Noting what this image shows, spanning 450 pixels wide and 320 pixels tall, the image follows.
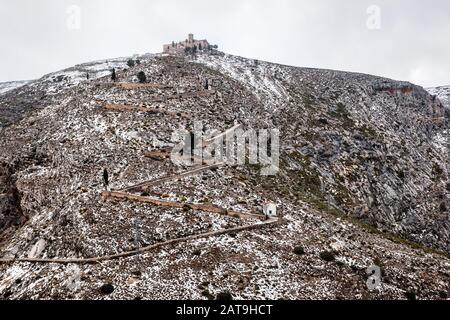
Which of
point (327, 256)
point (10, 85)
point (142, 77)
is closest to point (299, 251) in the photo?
point (327, 256)

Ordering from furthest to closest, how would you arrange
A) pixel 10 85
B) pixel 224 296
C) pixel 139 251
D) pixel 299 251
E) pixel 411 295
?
pixel 10 85 < pixel 299 251 < pixel 139 251 < pixel 411 295 < pixel 224 296

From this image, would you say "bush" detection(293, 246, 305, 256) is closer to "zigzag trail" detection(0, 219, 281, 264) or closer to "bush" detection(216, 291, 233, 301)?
"zigzag trail" detection(0, 219, 281, 264)

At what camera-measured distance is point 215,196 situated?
57.0 meters

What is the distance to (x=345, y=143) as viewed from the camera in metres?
96.0

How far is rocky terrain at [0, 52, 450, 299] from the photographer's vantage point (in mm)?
42562

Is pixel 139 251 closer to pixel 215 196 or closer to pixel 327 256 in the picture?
pixel 215 196

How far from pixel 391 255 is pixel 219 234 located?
20.0m

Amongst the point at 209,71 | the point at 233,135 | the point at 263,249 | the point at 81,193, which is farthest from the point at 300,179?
the point at 209,71

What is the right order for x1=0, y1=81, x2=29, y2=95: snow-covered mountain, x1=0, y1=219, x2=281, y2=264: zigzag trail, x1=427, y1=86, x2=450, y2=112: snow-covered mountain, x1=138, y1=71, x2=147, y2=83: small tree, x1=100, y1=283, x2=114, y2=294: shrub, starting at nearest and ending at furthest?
x1=100, y1=283, x2=114, y2=294: shrub → x1=0, y1=219, x2=281, y2=264: zigzag trail → x1=138, y1=71, x2=147, y2=83: small tree → x1=0, y1=81, x2=29, y2=95: snow-covered mountain → x1=427, y1=86, x2=450, y2=112: snow-covered mountain

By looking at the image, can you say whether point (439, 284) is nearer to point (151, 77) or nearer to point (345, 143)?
point (345, 143)

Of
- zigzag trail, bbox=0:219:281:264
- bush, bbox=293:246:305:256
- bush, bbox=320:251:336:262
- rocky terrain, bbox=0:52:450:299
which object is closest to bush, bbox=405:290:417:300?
rocky terrain, bbox=0:52:450:299

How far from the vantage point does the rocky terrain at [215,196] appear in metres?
42.6

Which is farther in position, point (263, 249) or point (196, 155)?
point (196, 155)

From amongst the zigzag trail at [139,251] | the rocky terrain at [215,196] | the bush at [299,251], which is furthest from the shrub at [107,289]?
the bush at [299,251]
